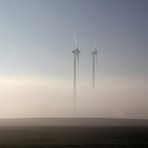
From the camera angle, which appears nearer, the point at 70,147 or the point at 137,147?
the point at 137,147

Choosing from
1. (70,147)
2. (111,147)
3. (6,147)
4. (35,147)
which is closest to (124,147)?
(111,147)

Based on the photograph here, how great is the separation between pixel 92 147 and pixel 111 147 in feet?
19.0

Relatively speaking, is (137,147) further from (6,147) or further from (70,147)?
(6,147)

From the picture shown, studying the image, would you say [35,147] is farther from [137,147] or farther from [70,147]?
[137,147]

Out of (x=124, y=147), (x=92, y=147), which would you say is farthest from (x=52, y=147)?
(x=124, y=147)

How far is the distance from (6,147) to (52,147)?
1387 centimetres

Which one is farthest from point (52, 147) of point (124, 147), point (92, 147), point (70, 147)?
point (124, 147)

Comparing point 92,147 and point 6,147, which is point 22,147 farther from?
point 92,147

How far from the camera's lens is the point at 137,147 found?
106062 millimetres

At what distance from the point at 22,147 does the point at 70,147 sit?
14.4 meters

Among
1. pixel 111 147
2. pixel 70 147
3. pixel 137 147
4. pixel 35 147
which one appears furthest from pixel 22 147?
pixel 137 147

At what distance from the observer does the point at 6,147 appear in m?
113

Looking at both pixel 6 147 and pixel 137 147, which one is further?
pixel 6 147

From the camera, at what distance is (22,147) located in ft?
365
